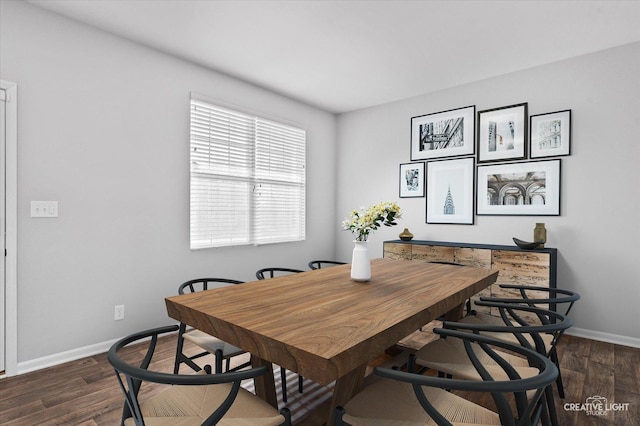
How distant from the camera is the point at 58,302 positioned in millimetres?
2754

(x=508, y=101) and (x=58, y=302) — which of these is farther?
(x=508, y=101)

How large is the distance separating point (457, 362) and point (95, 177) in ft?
9.92

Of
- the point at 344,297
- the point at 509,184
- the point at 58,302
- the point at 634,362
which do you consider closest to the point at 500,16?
the point at 509,184

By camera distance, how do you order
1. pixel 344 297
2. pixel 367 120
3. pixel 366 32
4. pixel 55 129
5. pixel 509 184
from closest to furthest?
pixel 344 297
pixel 55 129
pixel 366 32
pixel 509 184
pixel 367 120

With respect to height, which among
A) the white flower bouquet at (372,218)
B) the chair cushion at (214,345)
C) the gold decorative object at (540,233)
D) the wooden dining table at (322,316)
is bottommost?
the chair cushion at (214,345)

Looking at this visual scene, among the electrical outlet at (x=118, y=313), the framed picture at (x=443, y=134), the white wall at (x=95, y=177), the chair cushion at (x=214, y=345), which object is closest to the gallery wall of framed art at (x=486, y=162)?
the framed picture at (x=443, y=134)

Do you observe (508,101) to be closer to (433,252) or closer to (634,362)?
(433,252)

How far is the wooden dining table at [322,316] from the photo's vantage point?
1118 millimetres

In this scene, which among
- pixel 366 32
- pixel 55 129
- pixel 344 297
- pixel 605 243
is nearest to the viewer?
pixel 344 297

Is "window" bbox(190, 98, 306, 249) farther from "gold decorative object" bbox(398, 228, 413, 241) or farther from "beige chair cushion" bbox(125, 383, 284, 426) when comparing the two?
"beige chair cushion" bbox(125, 383, 284, 426)

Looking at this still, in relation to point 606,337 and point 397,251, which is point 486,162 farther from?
point 606,337

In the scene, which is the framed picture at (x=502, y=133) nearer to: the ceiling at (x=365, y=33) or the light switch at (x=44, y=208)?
the ceiling at (x=365, y=33)

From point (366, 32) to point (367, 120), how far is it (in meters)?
2.17

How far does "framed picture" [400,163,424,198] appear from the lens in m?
4.57
